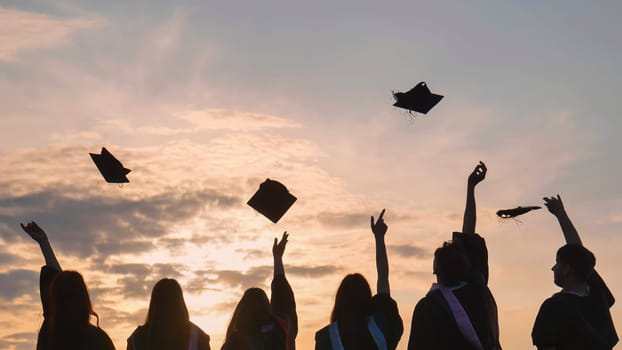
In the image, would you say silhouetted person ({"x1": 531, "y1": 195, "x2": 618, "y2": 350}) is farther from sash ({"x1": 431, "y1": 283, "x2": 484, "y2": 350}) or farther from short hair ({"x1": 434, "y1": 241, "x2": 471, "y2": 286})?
short hair ({"x1": 434, "y1": 241, "x2": 471, "y2": 286})

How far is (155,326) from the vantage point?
569cm

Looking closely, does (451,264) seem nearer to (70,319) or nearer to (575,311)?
(575,311)

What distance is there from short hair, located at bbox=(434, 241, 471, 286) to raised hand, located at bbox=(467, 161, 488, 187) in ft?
4.84

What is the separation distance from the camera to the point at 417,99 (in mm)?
11742

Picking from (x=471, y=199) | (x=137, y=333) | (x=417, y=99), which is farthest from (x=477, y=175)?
(x=417, y=99)

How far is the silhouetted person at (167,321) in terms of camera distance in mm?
5652

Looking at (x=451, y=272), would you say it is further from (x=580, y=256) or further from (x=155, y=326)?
(x=155, y=326)

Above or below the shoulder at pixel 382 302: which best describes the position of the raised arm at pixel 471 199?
above

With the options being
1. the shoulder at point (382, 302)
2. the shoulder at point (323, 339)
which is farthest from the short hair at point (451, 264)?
the shoulder at point (323, 339)

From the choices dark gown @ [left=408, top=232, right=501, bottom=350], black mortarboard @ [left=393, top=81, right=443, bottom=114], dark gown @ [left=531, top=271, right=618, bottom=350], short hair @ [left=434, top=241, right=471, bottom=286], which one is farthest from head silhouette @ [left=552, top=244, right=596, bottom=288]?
black mortarboard @ [left=393, top=81, right=443, bottom=114]

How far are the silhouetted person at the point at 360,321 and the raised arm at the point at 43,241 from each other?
218 cm

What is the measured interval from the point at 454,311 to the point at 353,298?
802 mm

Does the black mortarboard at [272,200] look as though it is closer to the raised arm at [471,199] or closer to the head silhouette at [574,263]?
the raised arm at [471,199]

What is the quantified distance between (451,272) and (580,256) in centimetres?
93
